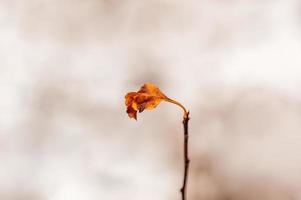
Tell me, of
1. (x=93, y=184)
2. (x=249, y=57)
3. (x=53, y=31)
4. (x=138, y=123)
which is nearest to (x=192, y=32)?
(x=249, y=57)

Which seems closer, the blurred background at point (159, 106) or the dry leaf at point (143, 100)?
the dry leaf at point (143, 100)

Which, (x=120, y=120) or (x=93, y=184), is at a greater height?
(x=120, y=120)

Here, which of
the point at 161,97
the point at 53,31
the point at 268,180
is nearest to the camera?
the point at 161,97

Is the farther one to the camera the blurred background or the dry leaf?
the blurred background

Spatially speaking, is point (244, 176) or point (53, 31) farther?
point (53, 31)

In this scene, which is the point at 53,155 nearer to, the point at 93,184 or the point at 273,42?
the point at 93,184
